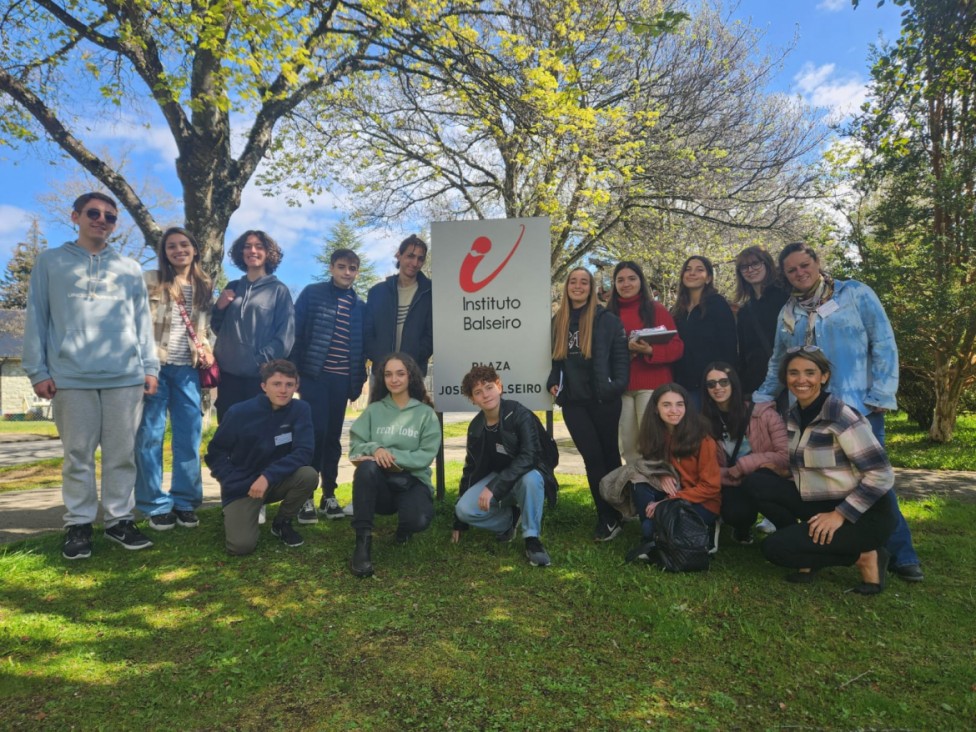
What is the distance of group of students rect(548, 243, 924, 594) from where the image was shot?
3.14m

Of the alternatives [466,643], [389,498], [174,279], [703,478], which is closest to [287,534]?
[389,498]

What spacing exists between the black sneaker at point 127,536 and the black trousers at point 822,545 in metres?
4.04

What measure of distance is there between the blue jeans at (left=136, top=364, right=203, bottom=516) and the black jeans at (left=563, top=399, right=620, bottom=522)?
283 centimetres

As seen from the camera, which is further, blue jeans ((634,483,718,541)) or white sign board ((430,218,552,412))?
white sign board ((430,218,552,412))

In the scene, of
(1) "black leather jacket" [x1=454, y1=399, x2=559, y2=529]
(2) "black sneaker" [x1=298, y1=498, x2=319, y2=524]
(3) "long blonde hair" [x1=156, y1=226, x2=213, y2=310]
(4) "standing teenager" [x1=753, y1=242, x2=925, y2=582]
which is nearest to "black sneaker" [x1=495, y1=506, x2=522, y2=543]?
(1) "black leather jacket" [x1=454, y1=399, x2=559, y2=529]

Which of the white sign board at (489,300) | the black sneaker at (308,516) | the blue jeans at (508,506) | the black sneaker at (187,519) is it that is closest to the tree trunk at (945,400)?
the white sign board at (489,300)

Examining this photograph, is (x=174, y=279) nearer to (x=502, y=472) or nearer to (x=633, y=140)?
(x=502, y=472)

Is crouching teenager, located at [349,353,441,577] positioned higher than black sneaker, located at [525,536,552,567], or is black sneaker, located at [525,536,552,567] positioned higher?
crouching teenager, located at [349,353,441,577]

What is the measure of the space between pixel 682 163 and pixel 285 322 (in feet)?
35.0

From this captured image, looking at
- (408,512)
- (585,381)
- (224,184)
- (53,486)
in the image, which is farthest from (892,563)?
(224,184)

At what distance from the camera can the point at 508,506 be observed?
3920mm

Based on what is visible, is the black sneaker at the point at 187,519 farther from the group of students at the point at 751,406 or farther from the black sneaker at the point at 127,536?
the group of students at the point at 751,406

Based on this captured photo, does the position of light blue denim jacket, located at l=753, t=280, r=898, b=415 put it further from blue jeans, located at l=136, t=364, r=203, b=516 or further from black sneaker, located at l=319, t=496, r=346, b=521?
blue jeans, located at l=136, t=364, r=203, b=516

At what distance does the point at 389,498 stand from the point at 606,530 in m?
1.62
